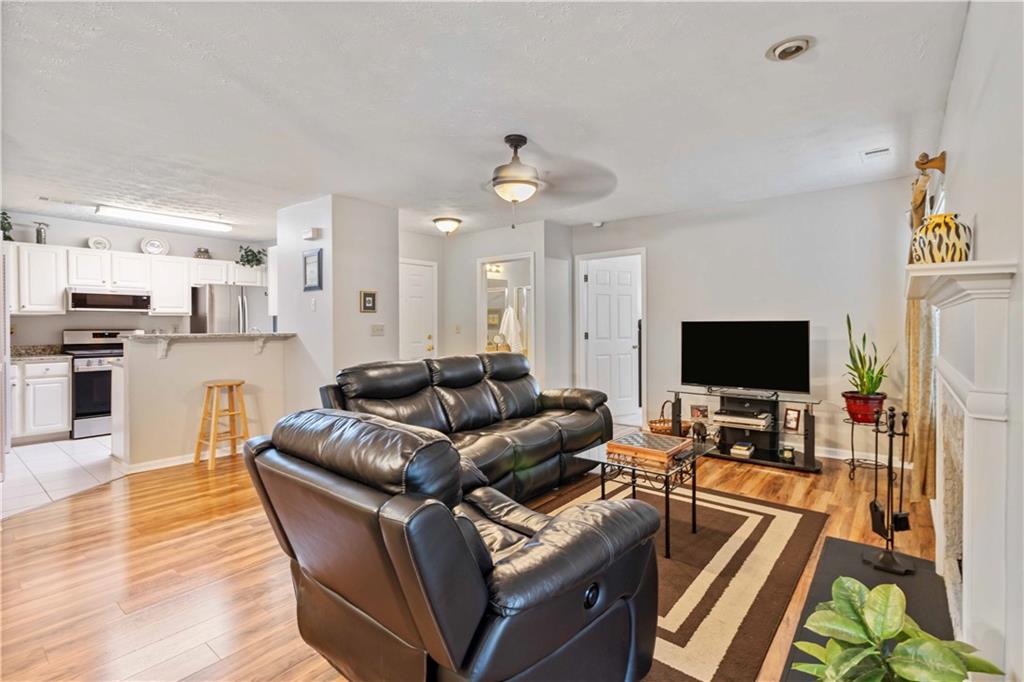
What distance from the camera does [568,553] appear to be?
131 centimetres

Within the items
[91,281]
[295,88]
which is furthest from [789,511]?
[91,281]

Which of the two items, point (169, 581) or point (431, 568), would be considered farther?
point (169, 581)

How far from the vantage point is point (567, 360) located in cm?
617

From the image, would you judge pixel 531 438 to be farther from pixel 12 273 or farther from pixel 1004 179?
pixel 12 273

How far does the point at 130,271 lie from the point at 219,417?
108 inches

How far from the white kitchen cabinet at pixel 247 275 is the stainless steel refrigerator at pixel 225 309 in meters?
0.07

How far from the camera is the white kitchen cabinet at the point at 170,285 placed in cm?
609

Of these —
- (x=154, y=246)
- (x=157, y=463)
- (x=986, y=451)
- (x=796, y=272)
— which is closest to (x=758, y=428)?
(x=796, y=272)

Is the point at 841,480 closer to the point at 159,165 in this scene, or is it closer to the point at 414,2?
the point at 414,2

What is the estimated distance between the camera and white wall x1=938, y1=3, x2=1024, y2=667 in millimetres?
1104

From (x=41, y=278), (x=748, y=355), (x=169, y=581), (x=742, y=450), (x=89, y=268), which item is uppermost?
(x=89, y=268)

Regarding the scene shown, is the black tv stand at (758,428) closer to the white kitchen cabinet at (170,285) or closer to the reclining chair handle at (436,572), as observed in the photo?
the reclining chair handle at (436,572)

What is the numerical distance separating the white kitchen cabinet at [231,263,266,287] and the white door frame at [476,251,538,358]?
3.18 m

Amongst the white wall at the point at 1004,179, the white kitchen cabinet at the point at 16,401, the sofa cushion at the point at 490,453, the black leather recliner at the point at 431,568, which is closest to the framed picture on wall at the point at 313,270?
the sofa cushion at the point at 490,453
